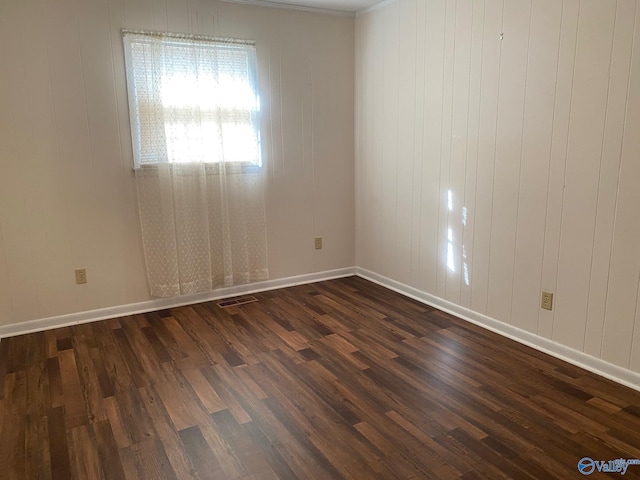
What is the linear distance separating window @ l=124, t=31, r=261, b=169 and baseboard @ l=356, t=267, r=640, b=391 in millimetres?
1912

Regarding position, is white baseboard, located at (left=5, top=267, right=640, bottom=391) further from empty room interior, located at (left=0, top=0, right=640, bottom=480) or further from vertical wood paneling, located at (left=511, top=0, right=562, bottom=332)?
vertical wood paneling, located at (left=511, top=0, right=562, bottom=332)

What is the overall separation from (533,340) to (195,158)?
278 centimetres

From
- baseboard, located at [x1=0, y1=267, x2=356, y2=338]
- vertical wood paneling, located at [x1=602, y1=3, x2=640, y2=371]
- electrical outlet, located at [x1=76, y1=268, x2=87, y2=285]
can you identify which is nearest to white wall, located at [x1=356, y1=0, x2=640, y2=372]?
vertical wood paneling, located at [x1=602, y1=3, x2=640, y2=371]

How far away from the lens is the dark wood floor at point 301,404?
1949 mm

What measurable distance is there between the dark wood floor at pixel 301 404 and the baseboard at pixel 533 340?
0.22 feet

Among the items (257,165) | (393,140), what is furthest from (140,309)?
(393,140)

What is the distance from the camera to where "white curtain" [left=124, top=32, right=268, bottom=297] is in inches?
139

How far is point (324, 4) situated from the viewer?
3986mm

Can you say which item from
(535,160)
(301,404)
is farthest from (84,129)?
(535,160)

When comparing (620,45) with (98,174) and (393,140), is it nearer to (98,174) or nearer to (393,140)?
(393,140)

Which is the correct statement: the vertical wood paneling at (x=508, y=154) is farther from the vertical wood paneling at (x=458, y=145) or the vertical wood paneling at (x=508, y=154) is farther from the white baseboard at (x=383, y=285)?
the vertical wood paneling at (x=458, y=145)

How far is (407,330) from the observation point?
3.29 m

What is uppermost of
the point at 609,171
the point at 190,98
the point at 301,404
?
the point at 190,98

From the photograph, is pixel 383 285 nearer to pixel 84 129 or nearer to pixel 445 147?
pixel 445 147
